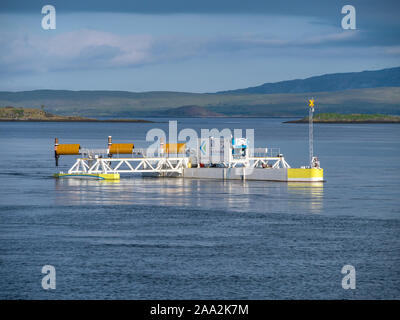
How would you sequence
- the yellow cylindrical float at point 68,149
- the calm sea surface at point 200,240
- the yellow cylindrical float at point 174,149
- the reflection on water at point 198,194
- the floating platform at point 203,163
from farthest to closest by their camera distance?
the yellow cylindrical float at point 68,149, the yellow cylindrical float at point 174,149, the floating platform at point 203,163, the reflection on water at point 198,194, the calm sea surface at point 200,240

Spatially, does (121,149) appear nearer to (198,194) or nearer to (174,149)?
(174,149)

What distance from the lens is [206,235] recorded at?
51.6 meters

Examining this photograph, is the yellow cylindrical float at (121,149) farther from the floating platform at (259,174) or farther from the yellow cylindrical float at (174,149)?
the floating platform at (259,174)

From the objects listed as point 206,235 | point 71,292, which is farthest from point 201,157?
point 71,292

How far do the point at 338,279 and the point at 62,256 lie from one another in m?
16.0

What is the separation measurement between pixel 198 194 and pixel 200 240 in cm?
2541

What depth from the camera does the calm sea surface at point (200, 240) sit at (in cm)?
3831

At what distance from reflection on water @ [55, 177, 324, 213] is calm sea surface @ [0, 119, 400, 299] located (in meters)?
0.11

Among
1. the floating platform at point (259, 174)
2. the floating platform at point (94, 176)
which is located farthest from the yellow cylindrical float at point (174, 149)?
the floating platform at point (94, 176)

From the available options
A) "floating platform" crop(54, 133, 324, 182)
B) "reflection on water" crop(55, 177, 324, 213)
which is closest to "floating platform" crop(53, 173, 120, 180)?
"floating platform" crop(54, 133, 324, 182)

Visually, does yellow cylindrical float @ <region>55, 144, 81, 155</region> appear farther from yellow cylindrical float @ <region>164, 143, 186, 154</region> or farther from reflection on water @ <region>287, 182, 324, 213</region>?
reflection on water @ <region>287, 182, 324, 213</region>

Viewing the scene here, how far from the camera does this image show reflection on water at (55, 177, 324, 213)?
66188 millimetres

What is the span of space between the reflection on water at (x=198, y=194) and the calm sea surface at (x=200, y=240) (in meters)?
0.11
